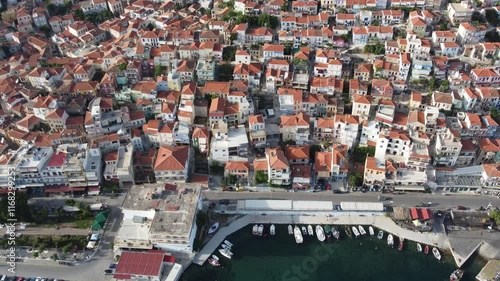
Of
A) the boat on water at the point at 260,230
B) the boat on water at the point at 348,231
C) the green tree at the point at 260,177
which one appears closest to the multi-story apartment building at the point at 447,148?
the boat on water at the point at 348,231

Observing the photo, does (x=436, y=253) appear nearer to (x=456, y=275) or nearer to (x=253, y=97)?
(x=456, y=275)

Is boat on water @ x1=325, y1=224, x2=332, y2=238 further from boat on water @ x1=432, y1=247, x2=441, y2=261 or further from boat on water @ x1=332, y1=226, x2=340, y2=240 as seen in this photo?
boat on water @ x1=432, y1=247, x2=441, y2=261

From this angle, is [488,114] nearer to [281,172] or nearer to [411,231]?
[411,231]

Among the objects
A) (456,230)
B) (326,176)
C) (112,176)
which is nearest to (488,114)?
(456,230)

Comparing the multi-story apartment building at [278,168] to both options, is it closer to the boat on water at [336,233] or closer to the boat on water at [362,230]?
the boat on water at [336,233]

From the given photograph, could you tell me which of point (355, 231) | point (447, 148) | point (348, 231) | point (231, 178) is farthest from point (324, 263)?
point (447, 148)

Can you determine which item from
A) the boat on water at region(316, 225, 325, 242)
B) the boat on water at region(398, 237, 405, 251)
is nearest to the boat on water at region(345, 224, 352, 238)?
the boat on water at region(316, 225, 325, 242)
